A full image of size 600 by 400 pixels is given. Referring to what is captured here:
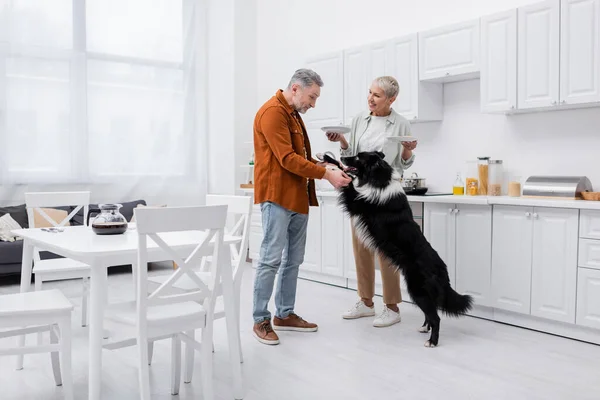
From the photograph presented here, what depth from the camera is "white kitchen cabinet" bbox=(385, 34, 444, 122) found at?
4.36 metres

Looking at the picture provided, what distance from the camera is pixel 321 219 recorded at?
16.2ft

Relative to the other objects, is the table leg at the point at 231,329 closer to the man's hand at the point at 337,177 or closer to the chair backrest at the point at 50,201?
the man's hand at the point at 337,177

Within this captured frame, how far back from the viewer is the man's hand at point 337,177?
3156mm

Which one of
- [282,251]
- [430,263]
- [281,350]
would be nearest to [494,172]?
[430,263]

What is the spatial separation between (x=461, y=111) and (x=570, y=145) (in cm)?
89

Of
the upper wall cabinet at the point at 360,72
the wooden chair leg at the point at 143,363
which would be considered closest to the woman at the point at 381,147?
the upper wall cabinet at the point at 360,72

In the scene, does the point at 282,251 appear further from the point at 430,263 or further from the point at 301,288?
the point at 301,288

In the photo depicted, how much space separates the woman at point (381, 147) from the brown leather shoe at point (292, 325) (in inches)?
15.1

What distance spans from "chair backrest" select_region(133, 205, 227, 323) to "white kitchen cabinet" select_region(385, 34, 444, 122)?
8.50 feet

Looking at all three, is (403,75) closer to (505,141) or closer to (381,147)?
(505,141)

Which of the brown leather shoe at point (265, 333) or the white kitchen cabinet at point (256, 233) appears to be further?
the white kitchen cabinet at point (256, 233)

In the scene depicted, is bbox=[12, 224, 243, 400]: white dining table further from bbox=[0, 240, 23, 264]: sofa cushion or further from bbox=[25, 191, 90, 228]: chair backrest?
bbox=[0, 240, 23, 264]: sofa cushion

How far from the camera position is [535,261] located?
3461 mm

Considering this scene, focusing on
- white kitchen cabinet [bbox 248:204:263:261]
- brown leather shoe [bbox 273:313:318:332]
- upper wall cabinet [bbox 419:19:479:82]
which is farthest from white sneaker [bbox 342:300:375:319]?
white kitchen cabinet [bbox 248:204:263:261]
